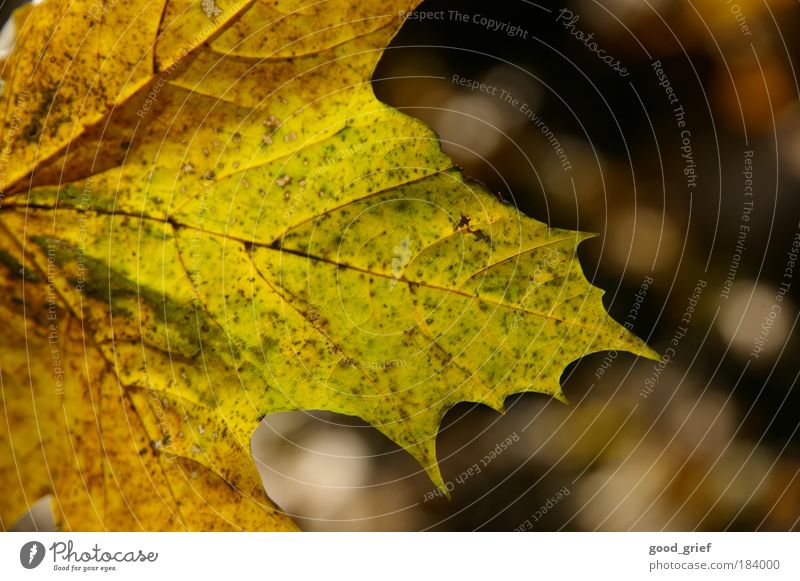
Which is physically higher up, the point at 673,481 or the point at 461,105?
the point at 461,105

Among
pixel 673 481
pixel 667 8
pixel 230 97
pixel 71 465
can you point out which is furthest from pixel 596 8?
pixel 71 465
